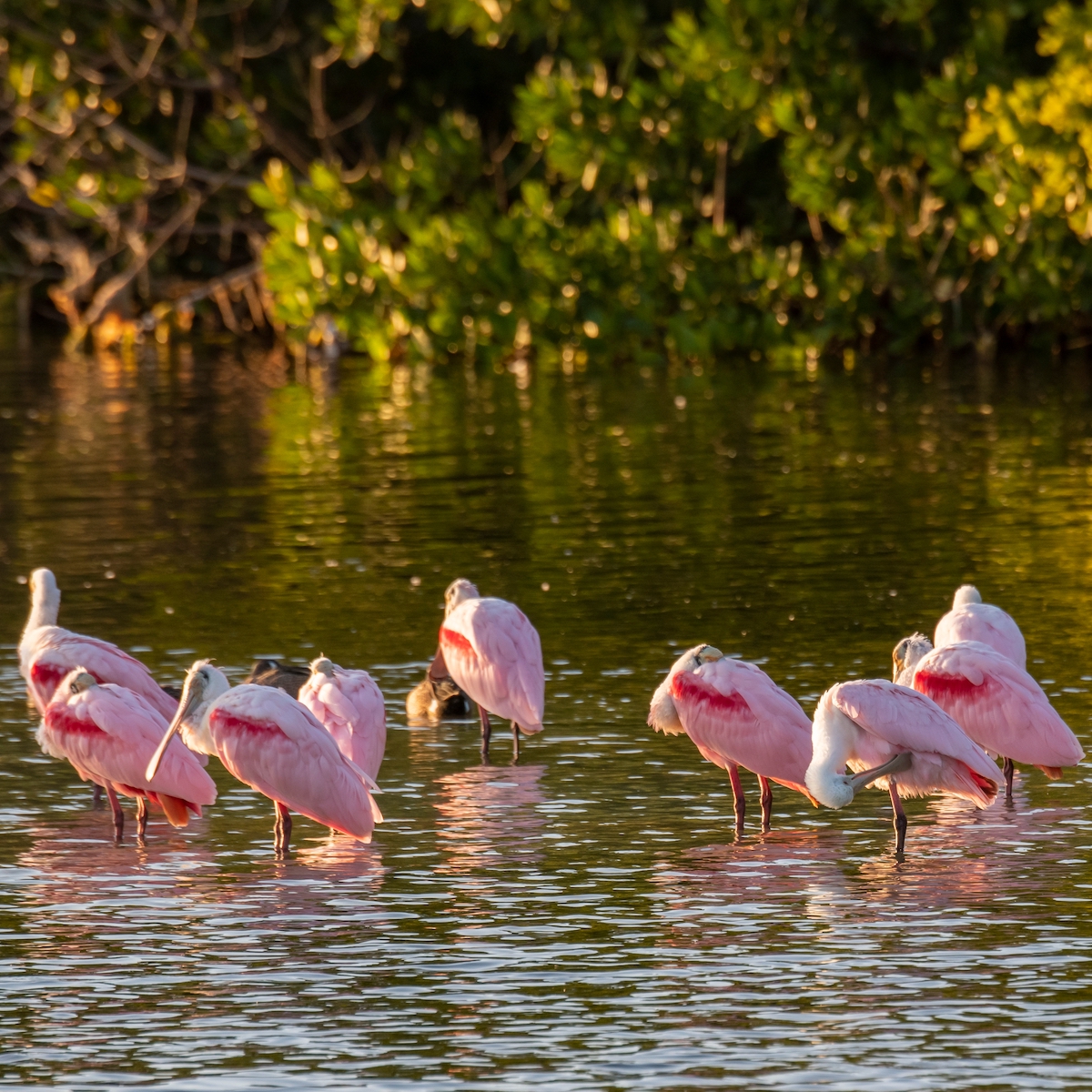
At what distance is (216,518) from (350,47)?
19189mm

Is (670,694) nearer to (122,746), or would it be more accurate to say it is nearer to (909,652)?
(909,652)

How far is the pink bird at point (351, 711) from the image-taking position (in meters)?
9.66

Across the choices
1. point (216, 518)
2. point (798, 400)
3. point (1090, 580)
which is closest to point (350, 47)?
point (798, 400)

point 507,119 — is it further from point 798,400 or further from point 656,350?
point 798,400

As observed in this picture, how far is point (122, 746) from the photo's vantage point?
9336mm

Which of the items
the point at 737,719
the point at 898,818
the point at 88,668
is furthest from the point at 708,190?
the point at 898,818

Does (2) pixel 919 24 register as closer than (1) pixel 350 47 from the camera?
Yes

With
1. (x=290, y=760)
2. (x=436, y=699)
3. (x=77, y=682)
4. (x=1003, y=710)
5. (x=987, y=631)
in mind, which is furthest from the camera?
(x=436, y=699)

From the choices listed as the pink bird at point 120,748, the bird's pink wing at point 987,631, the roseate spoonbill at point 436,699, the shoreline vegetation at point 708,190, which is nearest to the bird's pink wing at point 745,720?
the bird's pink wing at point 987,631

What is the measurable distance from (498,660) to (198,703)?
1.78 m

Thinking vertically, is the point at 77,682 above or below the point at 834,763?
above

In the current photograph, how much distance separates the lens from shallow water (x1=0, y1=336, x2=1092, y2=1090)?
22.7 feet

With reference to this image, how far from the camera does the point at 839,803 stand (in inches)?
344

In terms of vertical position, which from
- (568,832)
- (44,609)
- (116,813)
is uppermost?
(44,609)
